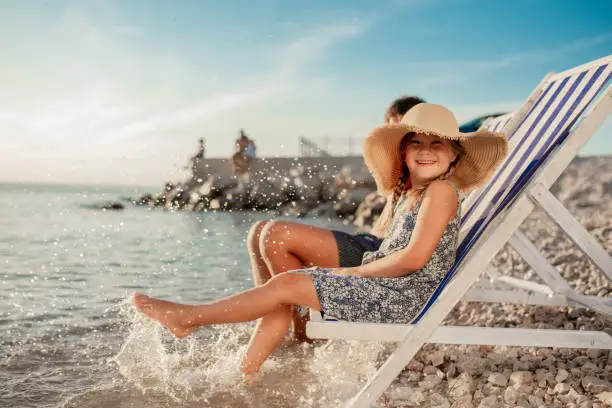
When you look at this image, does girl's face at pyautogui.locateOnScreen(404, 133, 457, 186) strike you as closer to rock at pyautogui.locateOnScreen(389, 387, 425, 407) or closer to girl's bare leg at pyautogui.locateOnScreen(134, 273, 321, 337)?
girl's bare leg at pyautogui.locateOnScreen(134, 273, 321, 337)

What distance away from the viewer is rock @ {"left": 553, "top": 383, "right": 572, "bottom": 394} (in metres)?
3.00

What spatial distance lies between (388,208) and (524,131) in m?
0.99

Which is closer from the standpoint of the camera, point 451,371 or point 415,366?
point 451,371

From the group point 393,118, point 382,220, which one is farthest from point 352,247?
point 393,118

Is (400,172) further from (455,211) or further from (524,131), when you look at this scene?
(524,131)

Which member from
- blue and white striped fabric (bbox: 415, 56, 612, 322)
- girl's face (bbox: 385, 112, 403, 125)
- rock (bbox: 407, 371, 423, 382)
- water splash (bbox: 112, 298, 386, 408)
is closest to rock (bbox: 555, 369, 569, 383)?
rock (bbox: 407, 371, 423, 382)

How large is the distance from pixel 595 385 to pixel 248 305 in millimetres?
1893

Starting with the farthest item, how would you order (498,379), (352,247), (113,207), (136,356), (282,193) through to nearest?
(113,207), (282,193), (136,356), (352,247), (498,379)

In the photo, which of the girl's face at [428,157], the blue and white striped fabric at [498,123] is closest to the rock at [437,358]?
the girl's face at [428,157]

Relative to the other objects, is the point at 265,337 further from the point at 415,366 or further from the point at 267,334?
the point at 415,366

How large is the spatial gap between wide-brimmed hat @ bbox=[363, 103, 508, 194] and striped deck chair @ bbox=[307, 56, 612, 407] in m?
0.18

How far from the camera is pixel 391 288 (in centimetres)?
269

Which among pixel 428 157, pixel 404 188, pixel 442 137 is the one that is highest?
pixel 442 137

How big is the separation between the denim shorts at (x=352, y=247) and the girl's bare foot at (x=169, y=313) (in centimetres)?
104
